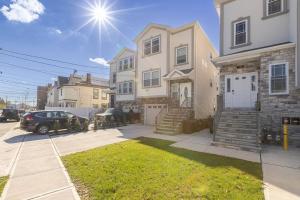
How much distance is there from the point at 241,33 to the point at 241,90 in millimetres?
3838

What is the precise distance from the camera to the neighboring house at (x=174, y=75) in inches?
595

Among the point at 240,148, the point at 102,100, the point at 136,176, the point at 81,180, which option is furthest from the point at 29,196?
the point at 102,100

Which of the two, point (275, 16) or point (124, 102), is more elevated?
point (275, 16)

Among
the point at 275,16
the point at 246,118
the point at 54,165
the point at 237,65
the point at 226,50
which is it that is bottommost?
the point at 54,165

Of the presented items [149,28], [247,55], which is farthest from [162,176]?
[149,28]

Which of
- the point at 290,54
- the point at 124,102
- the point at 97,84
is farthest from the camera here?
the point at 97,84

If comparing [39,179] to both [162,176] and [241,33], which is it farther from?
[241,33]

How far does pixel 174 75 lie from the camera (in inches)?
601

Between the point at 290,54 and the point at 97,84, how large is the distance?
111ft

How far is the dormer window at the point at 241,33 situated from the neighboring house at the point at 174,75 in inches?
152

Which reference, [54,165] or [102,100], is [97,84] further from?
[54,165]

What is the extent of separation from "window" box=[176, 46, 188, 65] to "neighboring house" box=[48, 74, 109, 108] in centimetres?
2054

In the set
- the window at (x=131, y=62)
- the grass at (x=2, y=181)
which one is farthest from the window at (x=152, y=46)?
the grass at (x=2, y=181)

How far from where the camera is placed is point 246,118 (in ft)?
32.7
